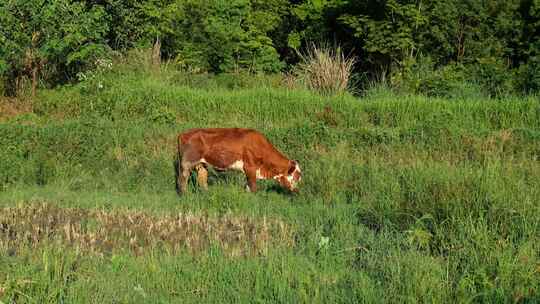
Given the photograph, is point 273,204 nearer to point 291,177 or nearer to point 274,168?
point 291,177

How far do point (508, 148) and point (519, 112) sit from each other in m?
2.01

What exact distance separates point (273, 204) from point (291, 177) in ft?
3.15

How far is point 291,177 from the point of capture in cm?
1049

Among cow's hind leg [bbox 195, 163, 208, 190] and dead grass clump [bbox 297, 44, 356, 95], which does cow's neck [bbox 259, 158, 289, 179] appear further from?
dead grass clump [bbox 297, 44, 356, 95]

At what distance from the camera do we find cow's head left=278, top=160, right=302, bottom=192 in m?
10.5

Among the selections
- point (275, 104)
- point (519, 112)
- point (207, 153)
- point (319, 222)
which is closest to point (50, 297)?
point (319, 222)

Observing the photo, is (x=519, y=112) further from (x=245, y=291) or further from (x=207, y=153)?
(x=245, y=291)

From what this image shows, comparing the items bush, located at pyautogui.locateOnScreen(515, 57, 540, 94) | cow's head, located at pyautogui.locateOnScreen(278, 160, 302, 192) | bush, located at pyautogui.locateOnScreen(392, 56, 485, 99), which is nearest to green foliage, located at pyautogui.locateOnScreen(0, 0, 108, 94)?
cow's head, located at pyautogui.locateOnScreen(278, 160, 302, 192)

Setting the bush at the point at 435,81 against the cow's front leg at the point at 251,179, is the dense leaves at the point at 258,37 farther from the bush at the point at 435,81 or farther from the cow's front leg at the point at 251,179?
the cow's front leg at the point at 251,179

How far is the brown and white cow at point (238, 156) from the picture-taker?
10.5m

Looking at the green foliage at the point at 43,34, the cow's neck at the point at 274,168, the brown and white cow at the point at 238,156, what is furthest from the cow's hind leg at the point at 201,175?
the green foliage at the point at 43,34

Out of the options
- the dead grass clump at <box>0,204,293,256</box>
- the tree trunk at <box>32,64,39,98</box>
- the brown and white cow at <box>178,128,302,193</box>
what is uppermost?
the tree trunk at <box>32,64,39,98</box>

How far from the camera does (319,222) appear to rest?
8352mm

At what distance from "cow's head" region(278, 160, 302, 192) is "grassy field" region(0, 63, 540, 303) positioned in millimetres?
160
